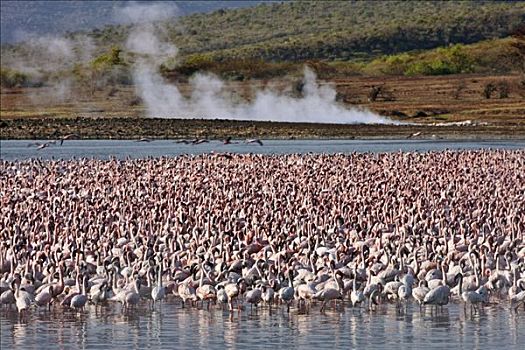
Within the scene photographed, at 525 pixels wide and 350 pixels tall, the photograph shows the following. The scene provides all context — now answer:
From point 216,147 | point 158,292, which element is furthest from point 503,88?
point 158,292

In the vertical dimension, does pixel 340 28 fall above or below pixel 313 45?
above

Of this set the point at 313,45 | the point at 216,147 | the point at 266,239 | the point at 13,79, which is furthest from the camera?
the point at 313,45

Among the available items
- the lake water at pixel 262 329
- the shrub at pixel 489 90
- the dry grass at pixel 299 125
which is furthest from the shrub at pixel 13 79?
the lake water at pixel 262 329

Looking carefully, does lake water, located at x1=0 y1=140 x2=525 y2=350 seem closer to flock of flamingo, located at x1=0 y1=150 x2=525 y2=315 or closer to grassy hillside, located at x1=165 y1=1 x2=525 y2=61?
flock of flamingo, located at x1=0 y1=150 x2=525 y2=315

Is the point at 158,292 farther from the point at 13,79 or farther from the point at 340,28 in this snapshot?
the point at 340,28

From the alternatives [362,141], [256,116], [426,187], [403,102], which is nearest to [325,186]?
[426,187]

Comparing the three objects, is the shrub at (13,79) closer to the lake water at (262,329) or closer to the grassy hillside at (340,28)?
the grassy hillside at (340,28)

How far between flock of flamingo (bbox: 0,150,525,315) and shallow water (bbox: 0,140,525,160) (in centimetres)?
1712

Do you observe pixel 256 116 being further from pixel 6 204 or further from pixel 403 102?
pixel 6 204

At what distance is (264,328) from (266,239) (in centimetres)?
490

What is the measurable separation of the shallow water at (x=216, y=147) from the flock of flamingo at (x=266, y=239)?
17.1 metres

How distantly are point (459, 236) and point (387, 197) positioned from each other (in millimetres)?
5828

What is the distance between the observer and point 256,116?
80625 mm

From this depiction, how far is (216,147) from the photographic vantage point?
54688 mm
